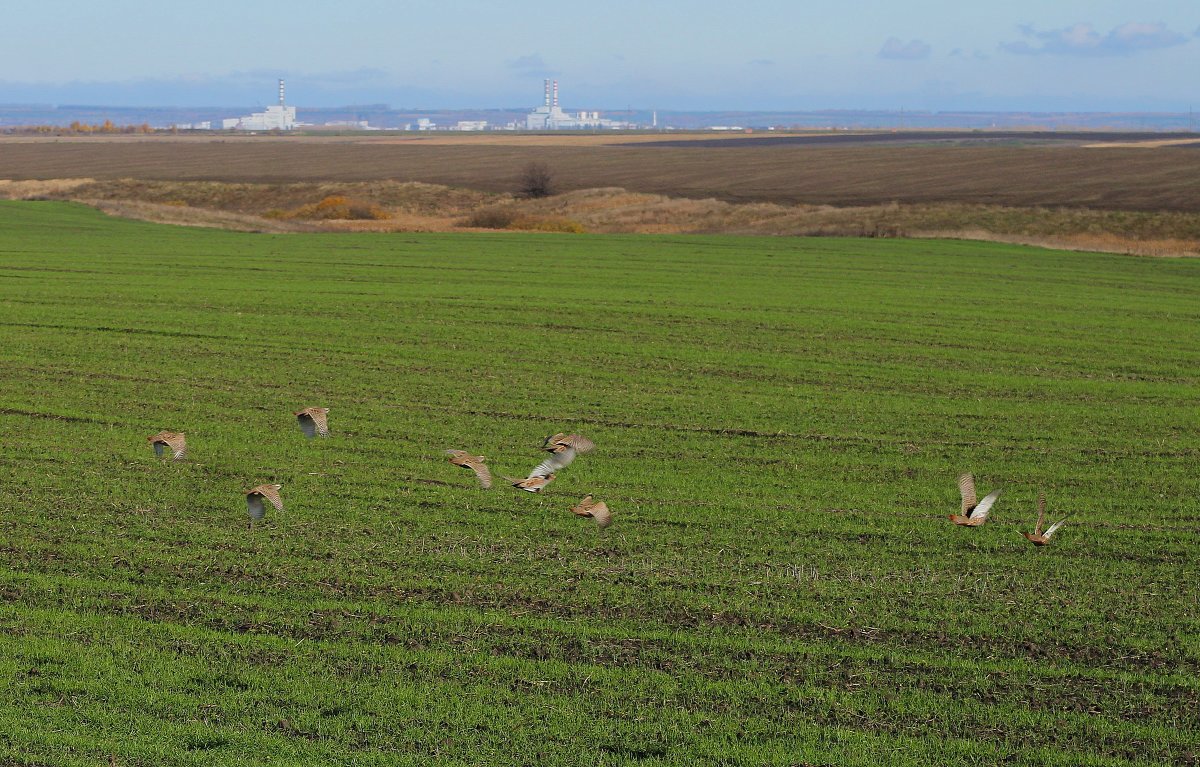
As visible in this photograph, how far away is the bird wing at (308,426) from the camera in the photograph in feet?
42.1

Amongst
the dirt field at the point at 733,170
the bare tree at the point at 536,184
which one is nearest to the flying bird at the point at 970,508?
the dirt field at the point at 733,170

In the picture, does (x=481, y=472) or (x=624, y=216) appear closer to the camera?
(x=481, y=472)

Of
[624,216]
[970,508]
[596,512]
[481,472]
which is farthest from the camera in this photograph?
[624,216]

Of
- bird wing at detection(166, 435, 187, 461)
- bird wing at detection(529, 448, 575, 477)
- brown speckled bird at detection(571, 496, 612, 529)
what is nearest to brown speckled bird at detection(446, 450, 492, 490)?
bird wing at detection(529, 448, 575, 477)

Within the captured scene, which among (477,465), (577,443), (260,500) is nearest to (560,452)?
(577,443)

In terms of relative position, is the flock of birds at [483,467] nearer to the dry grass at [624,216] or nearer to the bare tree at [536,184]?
the dry grass at [624,216]

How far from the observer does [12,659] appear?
7.96 m

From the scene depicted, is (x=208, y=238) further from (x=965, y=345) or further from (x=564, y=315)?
(x=965, y=345)

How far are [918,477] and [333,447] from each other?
6238mm

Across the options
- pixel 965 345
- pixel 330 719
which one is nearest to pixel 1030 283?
pixel 965 345

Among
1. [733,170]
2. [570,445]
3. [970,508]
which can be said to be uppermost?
[733,170]

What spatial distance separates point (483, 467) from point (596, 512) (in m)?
1.65

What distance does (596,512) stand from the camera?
419 inches

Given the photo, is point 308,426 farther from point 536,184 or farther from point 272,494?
point 536,184
